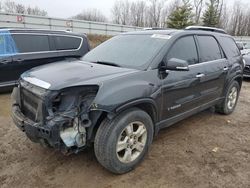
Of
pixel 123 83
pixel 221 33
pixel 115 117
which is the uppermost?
pixel 221 33

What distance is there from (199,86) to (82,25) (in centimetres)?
2178

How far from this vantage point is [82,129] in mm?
2822

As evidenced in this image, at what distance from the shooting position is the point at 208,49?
4.53 m

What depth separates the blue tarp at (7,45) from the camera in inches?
245

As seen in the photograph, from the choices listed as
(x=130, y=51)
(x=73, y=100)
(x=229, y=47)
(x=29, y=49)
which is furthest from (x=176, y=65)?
(x=29, y=49)

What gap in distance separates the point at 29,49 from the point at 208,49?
178 inches

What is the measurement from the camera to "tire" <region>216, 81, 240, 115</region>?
17.2ft

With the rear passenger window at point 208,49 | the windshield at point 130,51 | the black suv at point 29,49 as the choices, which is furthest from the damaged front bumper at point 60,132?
the black suv at point 29,49

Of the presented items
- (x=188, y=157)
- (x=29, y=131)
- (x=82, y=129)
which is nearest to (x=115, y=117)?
(x=82, y=129)

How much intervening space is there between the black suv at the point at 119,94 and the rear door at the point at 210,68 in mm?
19

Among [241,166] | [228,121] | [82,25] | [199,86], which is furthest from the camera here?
[82,25]

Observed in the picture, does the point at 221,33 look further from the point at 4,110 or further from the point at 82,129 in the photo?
the point at 4,110

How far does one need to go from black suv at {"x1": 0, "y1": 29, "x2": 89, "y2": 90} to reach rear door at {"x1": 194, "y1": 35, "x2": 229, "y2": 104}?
416 centimetres

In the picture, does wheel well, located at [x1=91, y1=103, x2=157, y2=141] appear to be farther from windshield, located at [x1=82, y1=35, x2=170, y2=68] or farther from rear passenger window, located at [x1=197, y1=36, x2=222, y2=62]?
rear passenger window, located at [x1=197, y1=36, x2=222, y2=62]
